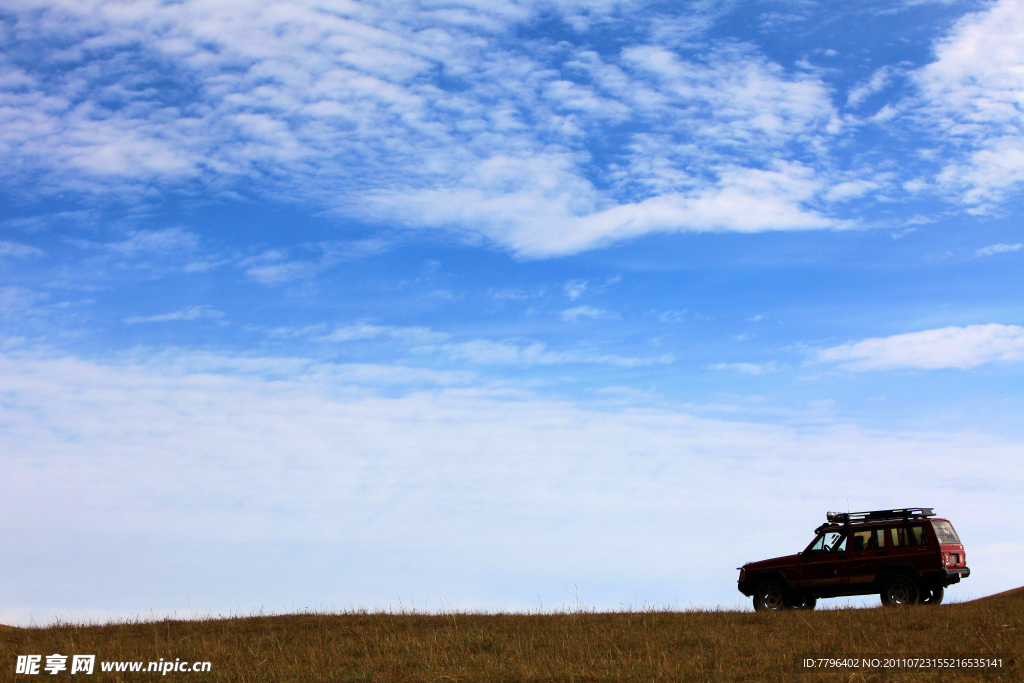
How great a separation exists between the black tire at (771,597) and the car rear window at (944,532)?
4.02 m

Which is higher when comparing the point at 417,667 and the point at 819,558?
the point at 819,558

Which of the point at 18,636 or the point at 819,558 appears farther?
the point at 819,558

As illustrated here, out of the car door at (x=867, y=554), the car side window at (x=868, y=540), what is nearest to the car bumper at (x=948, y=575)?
the car door at (x=867, y=554)

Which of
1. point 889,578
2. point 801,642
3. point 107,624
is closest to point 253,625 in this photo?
point 107,624

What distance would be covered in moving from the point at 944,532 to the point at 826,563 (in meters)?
2.93

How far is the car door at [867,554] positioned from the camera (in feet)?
68.0

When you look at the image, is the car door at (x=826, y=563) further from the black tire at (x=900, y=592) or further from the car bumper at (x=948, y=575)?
the car bumper at (x=948, y=575)

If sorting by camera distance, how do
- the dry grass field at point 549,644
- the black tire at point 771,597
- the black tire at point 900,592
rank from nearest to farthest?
the dry grass field at point 549,644 < the black tire at point 900,592 < the black tire at point 771,597

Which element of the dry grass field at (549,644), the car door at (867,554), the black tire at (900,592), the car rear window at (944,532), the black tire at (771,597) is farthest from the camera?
the black tire at (771,597)

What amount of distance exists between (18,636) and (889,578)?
21.3 metres

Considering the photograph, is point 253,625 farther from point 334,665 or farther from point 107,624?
point 334,665

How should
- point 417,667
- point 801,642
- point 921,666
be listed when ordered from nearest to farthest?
point 921,666 → point 417,667 → point 801,642

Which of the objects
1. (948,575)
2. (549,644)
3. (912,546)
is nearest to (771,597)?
(912,546)

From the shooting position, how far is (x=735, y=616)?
19703mm
